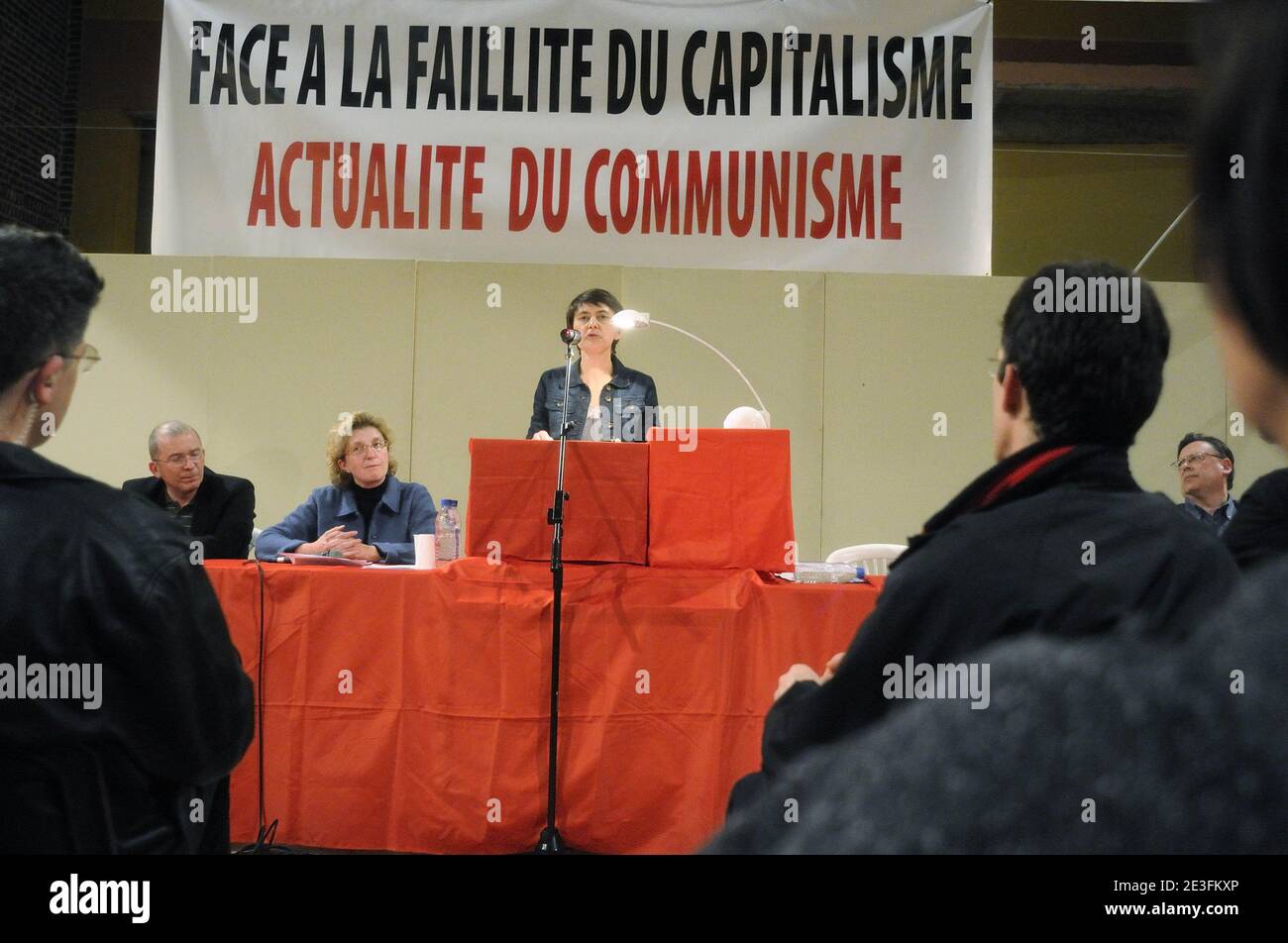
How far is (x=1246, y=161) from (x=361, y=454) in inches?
158

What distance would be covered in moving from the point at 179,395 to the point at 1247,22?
6477mm

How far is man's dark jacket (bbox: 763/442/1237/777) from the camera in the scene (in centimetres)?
111

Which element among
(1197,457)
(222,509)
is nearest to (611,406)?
(222,509)

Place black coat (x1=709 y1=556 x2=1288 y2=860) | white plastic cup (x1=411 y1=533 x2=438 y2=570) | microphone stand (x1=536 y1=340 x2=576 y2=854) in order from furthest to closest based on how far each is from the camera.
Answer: white plastic cup (x1=411 y1=533 x2=438 y2=570)
microphone stand (x1=536 y1=340 x2=576 y2=854)
black coat (x1=709 y1=556 x2=1288 y2=860)

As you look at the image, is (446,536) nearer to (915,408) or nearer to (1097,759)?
(915,408)

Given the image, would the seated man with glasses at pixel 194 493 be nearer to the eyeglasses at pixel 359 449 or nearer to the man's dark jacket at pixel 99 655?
the eyeglasses at pixel 359 449

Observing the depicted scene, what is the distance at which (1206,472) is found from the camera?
4.78m

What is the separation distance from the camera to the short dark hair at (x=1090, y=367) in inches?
52.1

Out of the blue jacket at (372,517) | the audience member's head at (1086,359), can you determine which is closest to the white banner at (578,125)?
the blue jacket at (372,517)

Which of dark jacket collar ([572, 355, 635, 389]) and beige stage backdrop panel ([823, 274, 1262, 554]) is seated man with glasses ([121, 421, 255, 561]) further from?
beige stage backdrop panel ([823, 274, 1262, 554])

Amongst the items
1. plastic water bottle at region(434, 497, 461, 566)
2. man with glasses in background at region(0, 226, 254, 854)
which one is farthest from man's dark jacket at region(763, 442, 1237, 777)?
plastic water bottle at region(434, 497, 461, 566)

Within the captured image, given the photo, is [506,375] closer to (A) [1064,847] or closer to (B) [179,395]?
(B) [179,395]

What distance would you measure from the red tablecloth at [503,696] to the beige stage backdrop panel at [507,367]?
2818mm

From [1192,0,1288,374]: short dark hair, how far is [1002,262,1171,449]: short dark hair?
1051mm
